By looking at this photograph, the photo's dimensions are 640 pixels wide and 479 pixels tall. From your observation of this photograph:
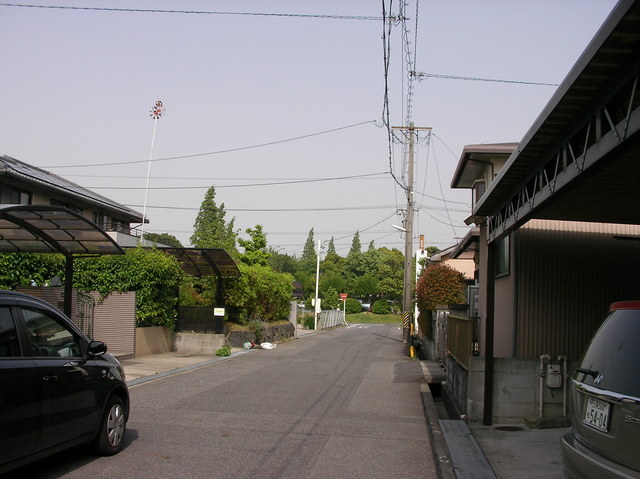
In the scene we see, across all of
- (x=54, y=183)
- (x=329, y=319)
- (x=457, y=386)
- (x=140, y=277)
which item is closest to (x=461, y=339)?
(x=457, y=386)

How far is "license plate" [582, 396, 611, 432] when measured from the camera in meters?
4.14

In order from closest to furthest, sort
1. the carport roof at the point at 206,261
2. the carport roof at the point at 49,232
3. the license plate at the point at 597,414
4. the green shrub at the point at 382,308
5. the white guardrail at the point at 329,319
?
the license plate at the point at 597,414
the carport roof at the point at 49,232
the carport roof at the point at 206,261
the white guardrail at the point at 329,319
the green shrub at the point at 382,308

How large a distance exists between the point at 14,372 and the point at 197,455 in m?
2.74

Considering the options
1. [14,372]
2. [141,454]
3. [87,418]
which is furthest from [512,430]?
[14,372]

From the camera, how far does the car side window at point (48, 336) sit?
6.08m

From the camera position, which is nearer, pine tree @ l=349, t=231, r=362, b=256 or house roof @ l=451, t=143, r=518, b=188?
house roof @ l=451, t=143, r=518, b=188

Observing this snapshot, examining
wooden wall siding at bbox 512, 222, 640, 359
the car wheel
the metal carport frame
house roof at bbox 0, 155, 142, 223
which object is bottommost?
the car wheel

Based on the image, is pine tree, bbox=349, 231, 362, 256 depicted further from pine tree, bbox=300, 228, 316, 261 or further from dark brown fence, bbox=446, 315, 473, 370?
dark brown fence, bbox=446, 315, 473, 370

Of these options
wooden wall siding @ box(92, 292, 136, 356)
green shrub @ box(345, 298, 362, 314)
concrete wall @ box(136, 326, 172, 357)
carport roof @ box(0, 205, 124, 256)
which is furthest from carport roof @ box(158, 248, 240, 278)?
green shrub @ box(345, 298, 362, 314)

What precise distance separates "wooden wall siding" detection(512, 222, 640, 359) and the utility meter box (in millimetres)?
770

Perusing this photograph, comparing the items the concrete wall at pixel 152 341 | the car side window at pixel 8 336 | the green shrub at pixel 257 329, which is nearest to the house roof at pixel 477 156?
the concrete wall at pixel 152 341

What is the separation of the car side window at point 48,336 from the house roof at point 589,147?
536 cm

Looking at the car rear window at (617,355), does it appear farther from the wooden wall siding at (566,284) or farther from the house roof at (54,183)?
the house roof at (54,183)

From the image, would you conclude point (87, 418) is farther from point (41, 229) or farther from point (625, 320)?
point (41, 229)
